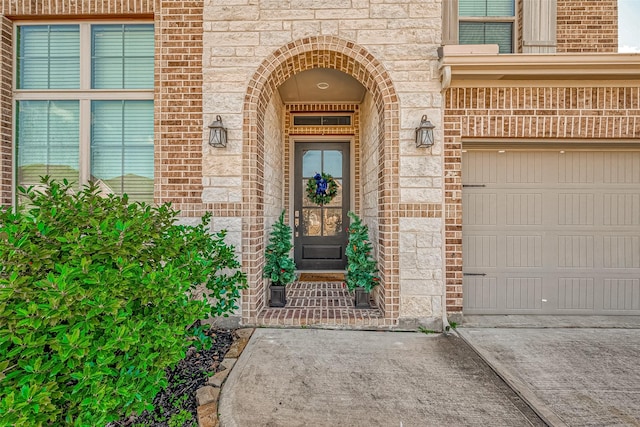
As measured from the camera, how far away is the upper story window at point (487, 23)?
12.0 ft

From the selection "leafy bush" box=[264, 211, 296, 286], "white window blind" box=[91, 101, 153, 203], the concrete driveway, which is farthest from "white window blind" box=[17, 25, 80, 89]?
the concrete driveway

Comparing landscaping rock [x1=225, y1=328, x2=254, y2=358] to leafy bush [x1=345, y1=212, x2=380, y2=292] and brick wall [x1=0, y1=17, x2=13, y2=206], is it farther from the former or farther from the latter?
brick wall [x1=0, y1=17, x2=13, y2=206]

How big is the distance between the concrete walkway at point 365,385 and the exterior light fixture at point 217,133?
79.0 inches

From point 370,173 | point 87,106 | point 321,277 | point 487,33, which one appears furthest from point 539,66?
point 87,106

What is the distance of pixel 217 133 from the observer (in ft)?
10.9

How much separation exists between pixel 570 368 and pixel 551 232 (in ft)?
5.35

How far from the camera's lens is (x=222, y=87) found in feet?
11.3

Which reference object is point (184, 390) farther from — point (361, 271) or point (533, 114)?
point (533, 114)

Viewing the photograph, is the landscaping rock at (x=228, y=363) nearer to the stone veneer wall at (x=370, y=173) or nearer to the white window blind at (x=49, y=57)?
the stone veneer wall at (x=370, y=173)

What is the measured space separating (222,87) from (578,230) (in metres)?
4.33

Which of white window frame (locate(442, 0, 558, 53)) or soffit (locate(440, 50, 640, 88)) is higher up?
white window frame (locate(442, 0, 558, 53))

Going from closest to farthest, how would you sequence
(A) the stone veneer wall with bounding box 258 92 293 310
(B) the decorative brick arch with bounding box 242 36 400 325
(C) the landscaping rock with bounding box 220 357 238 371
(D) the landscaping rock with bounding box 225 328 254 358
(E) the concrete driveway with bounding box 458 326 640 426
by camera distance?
1. (E) the concrete driveway with bounding box 458 326 640 426
2. (C) the landscaping rock with bounding box 220 357 238 371
3. (D) the landscaping rock with bounding box 225 328 254 358
4. (B) the decorative brick arch with bounding box 242 36 400 325
5. (A) the stone veneer wall with bounding box 258 92 293 310

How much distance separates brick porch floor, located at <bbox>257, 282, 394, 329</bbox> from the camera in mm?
3387

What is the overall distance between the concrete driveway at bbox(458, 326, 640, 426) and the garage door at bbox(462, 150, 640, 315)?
0.40m
